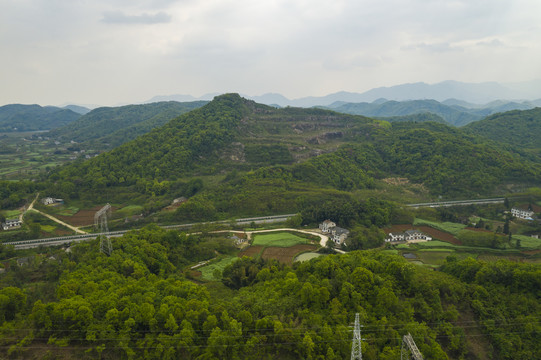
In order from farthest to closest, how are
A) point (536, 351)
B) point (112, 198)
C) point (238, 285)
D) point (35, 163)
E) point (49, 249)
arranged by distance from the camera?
point (35, 163) < point (112, 198) < point (49, 249) < point (238, 285) < point (536, 351)

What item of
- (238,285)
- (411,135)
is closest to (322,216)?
(238,285)

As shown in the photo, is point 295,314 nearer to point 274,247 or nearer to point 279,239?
point 274,247

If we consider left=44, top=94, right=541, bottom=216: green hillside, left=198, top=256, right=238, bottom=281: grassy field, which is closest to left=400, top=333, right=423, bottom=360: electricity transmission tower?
left=198, top=256, right=238, bottom=281: grassy field

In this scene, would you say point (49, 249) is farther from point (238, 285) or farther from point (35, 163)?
point (35, 163)

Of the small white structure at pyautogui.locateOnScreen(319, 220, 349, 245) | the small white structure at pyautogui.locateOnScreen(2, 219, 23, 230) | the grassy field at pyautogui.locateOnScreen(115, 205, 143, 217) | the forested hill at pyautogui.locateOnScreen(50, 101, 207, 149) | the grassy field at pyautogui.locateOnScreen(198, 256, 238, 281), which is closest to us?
the grassy field at pyautogui.locateOnScreen(198, 256, 238, 281)

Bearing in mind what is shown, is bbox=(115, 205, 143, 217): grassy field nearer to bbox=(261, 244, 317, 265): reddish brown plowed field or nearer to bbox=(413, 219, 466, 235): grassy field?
bbox=(261, 244, 317, 265): reddish brown plowed field
